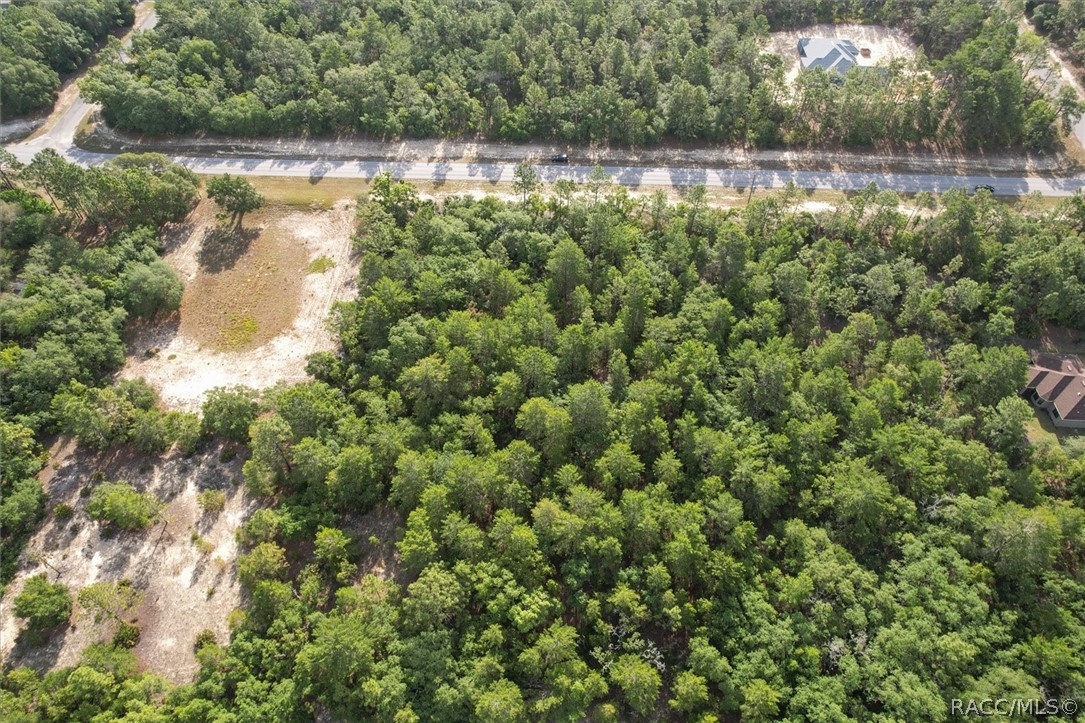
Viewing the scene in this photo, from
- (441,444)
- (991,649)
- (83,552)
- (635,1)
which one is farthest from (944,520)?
(635,1)

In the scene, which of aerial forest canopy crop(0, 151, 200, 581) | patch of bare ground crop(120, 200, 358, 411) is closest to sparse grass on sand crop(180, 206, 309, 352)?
patch of bare ground crop(120, 200, 358, 411)

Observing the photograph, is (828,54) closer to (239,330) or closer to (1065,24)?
(1065,24)

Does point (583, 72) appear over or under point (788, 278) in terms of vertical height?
over

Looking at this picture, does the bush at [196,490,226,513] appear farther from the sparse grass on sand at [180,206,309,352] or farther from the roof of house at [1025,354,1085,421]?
the roof of house at [1025,354,1085,421]

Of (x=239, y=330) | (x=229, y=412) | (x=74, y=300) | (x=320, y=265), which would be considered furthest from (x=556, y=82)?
(x=74, y=300)

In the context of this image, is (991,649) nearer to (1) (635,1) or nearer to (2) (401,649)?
(2) (401,649)

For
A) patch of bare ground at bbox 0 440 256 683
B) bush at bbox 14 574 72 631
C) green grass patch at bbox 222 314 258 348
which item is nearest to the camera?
bush at bbox 14 574 72 631

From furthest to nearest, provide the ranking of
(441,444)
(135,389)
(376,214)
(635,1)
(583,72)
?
1. (635,1)
2. (583,72)
3. (376,214)
4. (135,389)
5. (441,444)
